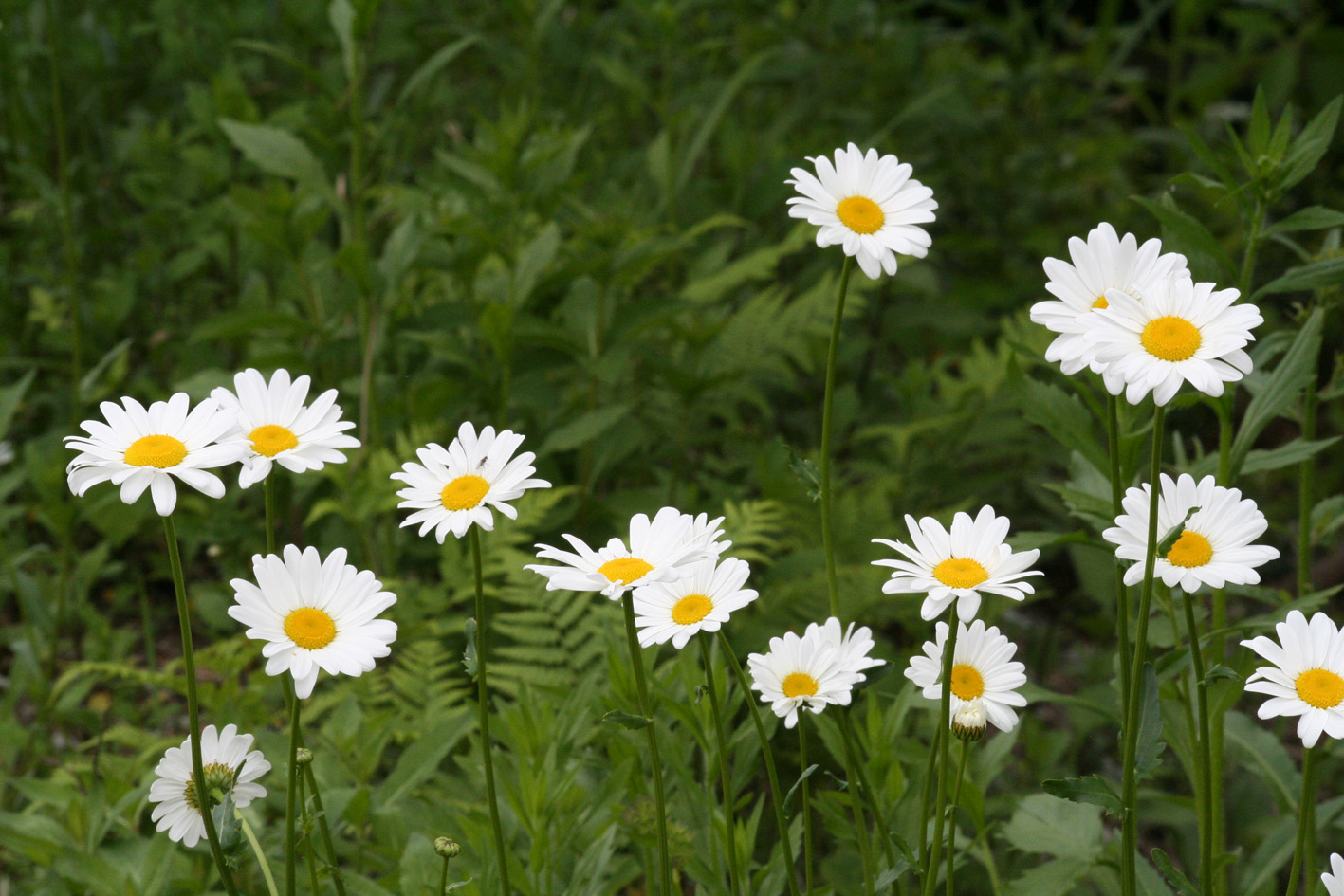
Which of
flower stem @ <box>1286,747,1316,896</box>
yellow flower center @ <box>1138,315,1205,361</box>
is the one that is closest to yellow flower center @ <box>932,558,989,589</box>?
yellow flower center @ <box>1138,315,1205,361</box>

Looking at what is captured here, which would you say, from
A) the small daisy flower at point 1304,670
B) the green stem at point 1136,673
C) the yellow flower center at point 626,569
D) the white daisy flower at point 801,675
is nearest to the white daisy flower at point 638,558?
the yellow flower center at point 626,569

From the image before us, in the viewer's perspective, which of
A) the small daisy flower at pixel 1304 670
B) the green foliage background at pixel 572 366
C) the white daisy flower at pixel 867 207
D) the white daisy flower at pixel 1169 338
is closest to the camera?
the white daisy flower at pixel 1169 338

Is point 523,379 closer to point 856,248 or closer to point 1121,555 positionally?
point 856,248

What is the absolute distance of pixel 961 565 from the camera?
97cm

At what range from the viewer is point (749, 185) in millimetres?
3289

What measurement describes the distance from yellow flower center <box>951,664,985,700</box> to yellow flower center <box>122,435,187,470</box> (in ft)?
2.19

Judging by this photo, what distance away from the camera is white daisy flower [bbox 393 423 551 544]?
95 cm

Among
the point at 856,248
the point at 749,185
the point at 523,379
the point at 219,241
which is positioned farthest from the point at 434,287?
the point at 856,248

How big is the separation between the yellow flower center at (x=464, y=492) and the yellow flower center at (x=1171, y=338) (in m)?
0.51

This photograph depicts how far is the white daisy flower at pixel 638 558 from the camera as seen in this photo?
90 centimetres

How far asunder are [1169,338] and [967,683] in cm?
37

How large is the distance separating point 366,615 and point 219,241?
2300mm

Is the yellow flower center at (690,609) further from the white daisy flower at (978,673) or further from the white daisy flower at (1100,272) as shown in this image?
the white daisy flower at (1100,272)

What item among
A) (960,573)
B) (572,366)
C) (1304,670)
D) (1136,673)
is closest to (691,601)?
(960,573)
